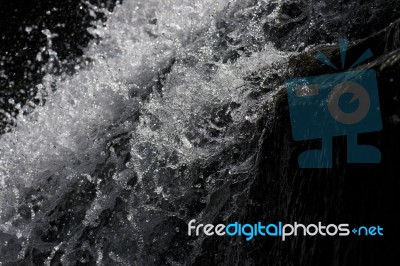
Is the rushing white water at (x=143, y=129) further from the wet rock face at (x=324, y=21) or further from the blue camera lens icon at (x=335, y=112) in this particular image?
→ the blue camera lens icon at (x=335, y=112)

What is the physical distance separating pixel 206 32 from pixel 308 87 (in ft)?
4.59

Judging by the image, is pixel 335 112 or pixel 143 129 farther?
pixel 143 129

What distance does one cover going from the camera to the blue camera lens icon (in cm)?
160

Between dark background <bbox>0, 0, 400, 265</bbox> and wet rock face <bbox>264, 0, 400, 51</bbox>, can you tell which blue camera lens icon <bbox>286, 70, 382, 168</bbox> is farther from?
wet rock face <bbox>264, 0, 400, 51</bbox>

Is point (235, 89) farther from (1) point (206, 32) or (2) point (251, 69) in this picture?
(1) point (206, 32)

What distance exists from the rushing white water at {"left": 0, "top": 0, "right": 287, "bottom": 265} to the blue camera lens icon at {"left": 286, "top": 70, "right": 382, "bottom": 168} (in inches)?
10.6

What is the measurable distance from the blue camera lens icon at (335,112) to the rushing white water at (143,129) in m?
0.27

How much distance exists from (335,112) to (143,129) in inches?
42.3

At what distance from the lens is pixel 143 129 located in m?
2.59

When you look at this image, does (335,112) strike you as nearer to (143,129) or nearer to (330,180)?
(330,180)

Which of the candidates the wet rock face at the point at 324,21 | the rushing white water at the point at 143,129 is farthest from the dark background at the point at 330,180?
the rushing white water at the point at 143,129

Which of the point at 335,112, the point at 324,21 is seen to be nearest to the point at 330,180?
the point at 335,112

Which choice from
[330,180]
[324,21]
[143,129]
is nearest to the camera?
[330,180]

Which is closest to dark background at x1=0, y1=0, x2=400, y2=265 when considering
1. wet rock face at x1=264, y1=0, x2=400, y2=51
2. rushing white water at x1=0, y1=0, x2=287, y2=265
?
wet rock face at x1=264, y1=0, x2=400, y2=51
